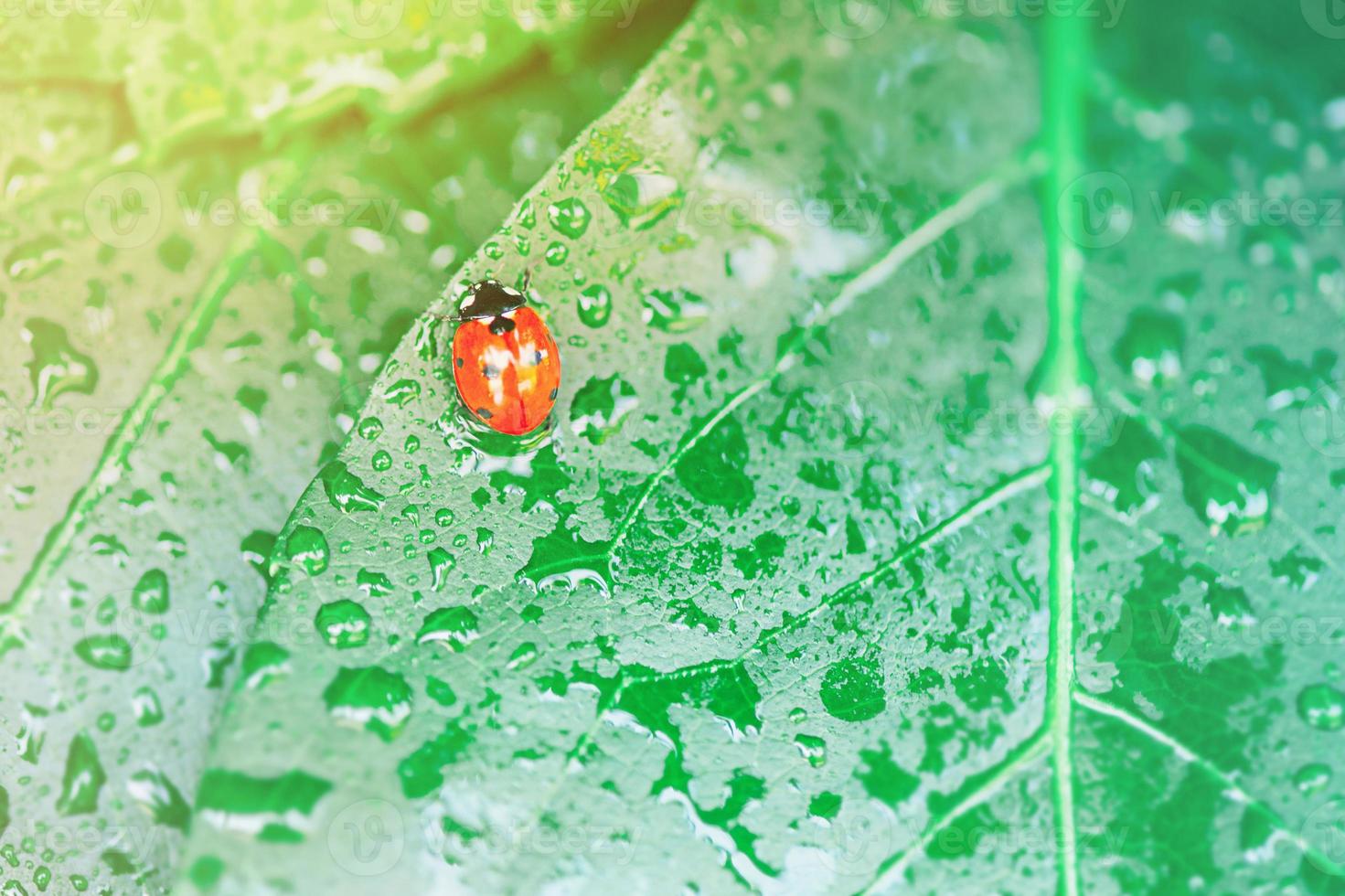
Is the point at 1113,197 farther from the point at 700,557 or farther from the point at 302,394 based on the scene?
the point at 302,394

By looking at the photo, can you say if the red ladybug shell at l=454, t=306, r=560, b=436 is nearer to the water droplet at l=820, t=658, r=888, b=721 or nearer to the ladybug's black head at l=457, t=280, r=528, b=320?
the ladybug's black head at l=457, t=280, r=528, b=320

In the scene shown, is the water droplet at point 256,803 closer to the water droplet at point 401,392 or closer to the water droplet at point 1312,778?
the water droplet at point 401,392

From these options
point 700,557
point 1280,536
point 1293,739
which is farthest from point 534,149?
point 1293,739

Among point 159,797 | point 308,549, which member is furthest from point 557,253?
point 159,797

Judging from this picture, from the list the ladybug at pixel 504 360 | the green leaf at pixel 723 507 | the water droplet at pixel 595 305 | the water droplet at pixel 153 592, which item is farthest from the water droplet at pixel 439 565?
the water droplet at pixel 153 592

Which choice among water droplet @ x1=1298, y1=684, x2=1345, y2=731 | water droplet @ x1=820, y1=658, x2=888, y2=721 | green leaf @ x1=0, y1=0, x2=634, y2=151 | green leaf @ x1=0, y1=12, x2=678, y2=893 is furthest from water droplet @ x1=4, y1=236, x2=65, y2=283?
water droplet @ x1=1298, y1=684, x2=1345, y2=731

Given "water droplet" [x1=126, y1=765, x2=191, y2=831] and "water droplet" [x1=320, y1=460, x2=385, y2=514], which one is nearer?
"water droplet" [x1=320, y1=460, x2=385, y2=514]

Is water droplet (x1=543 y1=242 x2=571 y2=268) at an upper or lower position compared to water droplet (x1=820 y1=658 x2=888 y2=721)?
upper
